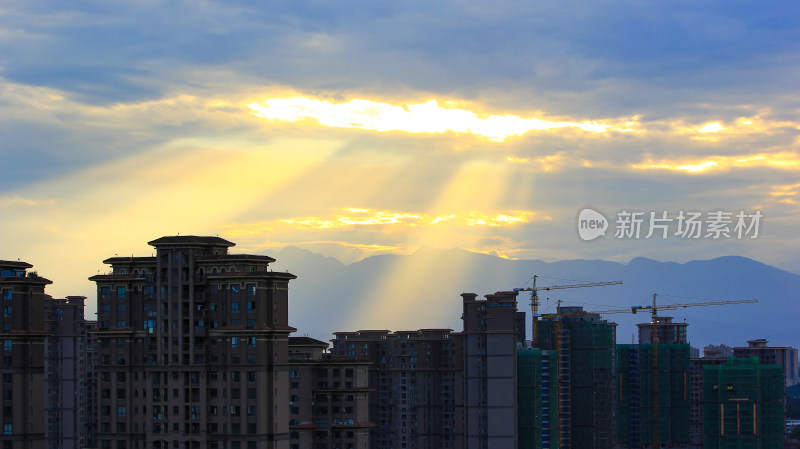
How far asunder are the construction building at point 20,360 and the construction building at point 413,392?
66.8 meters

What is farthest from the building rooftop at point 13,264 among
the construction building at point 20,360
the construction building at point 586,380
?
the construction building at point 586,380

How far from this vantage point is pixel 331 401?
11375cm

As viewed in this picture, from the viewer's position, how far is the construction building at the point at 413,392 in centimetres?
15975

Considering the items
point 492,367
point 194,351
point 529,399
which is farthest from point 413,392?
point 194,351

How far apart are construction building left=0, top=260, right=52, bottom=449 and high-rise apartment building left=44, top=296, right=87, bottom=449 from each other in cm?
5805

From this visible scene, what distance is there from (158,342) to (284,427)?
11038 millimetres

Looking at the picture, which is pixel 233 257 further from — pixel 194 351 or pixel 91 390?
pixel 91 390

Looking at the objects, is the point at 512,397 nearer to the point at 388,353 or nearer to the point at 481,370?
the point at 481,370

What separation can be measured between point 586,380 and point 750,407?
953 inches

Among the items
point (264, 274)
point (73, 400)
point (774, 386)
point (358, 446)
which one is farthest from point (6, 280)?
point (774, 386)

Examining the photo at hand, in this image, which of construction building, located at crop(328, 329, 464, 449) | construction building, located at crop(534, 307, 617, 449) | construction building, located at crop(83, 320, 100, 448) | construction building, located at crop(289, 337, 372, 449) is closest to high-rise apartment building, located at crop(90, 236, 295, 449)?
construction building, located at crop(289, 337, 372, 449)

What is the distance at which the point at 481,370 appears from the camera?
149 metres

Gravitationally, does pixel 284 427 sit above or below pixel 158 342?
below

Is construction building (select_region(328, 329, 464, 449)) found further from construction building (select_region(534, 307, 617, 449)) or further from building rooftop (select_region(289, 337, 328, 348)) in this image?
building rooftop (select_region(289, 337, 328, 348))
